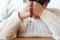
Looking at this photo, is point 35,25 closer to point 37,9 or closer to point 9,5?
point 37,9

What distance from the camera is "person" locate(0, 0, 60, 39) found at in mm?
725

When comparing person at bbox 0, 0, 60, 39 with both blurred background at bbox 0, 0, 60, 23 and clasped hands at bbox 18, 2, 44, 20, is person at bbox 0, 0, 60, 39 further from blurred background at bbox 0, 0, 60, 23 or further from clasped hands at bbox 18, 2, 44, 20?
blurred background at bbox 0, 0, 60, 23

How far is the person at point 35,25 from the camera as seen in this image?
725 millimetres

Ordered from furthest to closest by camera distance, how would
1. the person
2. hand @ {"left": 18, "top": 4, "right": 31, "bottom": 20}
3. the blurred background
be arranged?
the blurred background
hand @ {"left": 18, "top": 4, "right": 31, "bottom": 20}
the person

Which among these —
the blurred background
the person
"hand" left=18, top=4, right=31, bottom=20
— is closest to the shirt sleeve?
the person

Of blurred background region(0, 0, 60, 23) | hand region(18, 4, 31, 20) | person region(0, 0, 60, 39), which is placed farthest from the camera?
blurred background region(0, 0, 60, 23)

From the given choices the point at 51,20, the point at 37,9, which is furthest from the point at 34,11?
the point at 51,20

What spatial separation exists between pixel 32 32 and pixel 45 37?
89mm

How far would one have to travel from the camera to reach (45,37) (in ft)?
2.41

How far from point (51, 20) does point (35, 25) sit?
0.12 metres

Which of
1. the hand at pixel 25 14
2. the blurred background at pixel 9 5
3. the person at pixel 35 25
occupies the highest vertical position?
the blurred background at pixel 9 5

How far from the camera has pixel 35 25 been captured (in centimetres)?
81

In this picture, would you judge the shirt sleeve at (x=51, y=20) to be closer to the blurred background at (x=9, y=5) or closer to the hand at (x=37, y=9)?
the hand at (x=37, y=9)

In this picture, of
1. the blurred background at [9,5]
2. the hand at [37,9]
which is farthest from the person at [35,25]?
the blurred background at [9,5]
